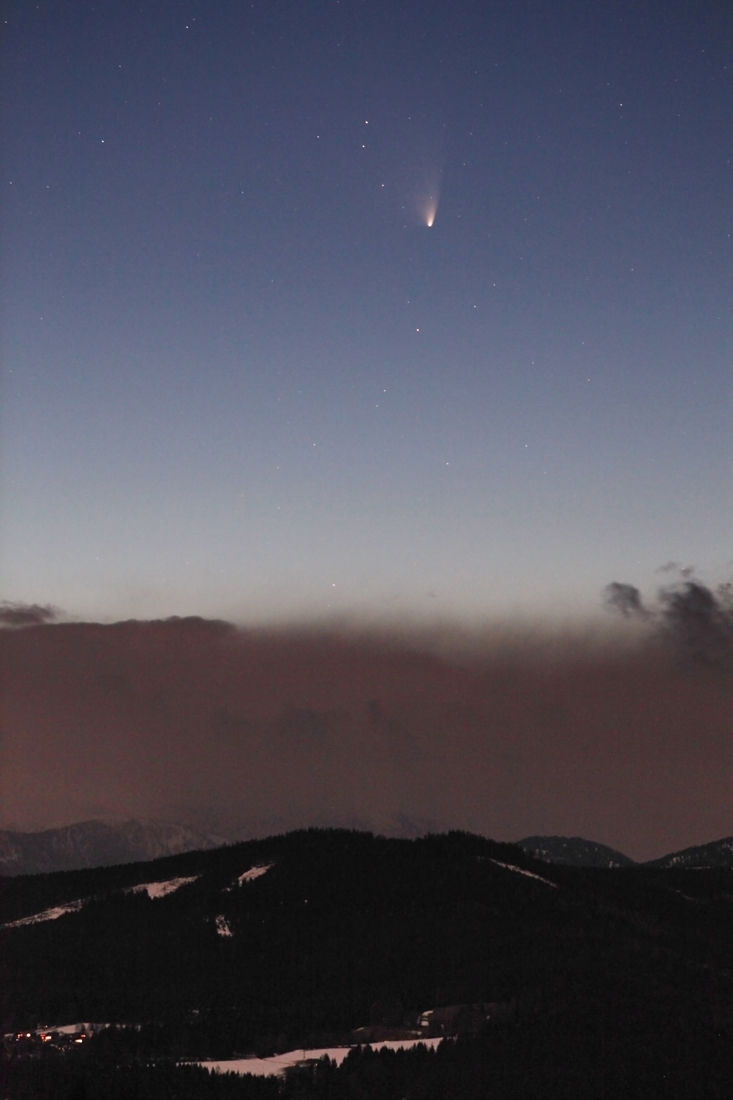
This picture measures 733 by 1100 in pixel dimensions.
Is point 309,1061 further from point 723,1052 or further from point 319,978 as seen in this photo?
point 723,1052

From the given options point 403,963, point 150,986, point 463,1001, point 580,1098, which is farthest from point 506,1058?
point 150,986

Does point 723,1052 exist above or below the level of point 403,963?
below

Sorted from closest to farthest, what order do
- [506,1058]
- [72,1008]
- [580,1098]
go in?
[580,1098] → [506,1058] → [72,1008]

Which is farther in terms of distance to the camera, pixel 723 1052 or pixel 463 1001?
pixel 463 1001

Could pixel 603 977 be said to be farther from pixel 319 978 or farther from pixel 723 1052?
pixel 319 978

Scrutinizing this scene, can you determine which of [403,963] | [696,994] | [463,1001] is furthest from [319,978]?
[696,994]

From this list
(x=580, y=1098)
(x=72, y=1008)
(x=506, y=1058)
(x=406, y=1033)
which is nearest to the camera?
(x=580, y=1098)
